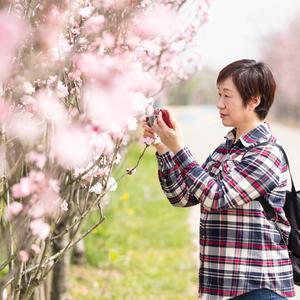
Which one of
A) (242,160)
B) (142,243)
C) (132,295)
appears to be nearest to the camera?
(242,160)

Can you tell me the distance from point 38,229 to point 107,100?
1.71 ft

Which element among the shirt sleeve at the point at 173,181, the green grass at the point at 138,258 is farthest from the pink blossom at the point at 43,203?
the green grass at the point at 138,258

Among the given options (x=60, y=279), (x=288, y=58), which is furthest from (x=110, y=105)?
(x=288, y=58)

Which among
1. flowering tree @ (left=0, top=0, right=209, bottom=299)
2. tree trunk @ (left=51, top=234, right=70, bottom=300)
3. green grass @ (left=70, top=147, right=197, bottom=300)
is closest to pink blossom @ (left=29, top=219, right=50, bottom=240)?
flowering tree @ (left=0, top=0, right=209, bottom=299)

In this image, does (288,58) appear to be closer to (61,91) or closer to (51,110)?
(61,91)

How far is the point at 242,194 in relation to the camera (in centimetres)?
221

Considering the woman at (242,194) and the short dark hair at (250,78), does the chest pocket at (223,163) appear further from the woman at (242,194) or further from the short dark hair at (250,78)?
the short dark hair at (250,78)

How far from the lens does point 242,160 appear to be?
2283 mm

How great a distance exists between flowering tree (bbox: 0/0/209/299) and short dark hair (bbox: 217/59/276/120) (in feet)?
0.98

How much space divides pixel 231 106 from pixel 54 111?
806 mm

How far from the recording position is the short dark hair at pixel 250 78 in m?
2.34

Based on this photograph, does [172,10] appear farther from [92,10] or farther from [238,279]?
[238,279]

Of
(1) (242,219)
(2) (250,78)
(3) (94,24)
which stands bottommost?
(1) (242,219)

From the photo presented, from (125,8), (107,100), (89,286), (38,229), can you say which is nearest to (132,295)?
(89,286)
